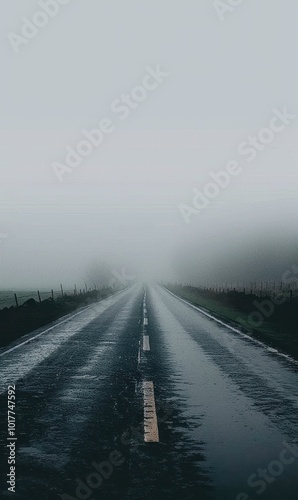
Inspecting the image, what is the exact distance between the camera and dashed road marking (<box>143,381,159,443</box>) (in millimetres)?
6073

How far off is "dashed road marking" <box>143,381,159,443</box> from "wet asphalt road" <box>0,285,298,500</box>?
0.05 feet

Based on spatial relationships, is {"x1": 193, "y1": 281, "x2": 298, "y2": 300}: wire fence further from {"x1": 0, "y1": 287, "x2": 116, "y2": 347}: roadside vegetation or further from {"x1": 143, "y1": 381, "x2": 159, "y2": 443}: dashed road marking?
{"x1": 143, "y1": 381, "x2": 159, "y2": 443}: dashed road marking

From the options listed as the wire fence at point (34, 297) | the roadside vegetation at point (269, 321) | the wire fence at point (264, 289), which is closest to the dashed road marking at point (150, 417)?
the roadside vegetation at point (269, 321)

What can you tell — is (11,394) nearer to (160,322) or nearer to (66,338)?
(66,338)

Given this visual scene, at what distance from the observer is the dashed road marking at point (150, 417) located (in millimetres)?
6073

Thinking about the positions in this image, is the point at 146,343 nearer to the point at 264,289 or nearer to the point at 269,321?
the point at 269,321

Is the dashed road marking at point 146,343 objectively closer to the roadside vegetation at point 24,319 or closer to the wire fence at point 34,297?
the roadside vegetation at point 24,319

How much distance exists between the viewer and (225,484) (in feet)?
15.6

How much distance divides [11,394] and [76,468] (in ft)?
12.0

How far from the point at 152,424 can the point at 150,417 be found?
32cm

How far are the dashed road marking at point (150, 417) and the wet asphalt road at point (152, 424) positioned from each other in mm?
16

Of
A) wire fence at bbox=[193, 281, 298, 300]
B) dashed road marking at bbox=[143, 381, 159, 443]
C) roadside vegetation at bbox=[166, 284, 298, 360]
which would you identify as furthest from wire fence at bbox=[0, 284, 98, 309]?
dashed road marking at bbox=[143, 381, 159, 443]

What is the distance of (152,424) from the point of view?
21.7ft

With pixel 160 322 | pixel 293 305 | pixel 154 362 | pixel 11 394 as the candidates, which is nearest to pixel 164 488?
pixel 11 394
